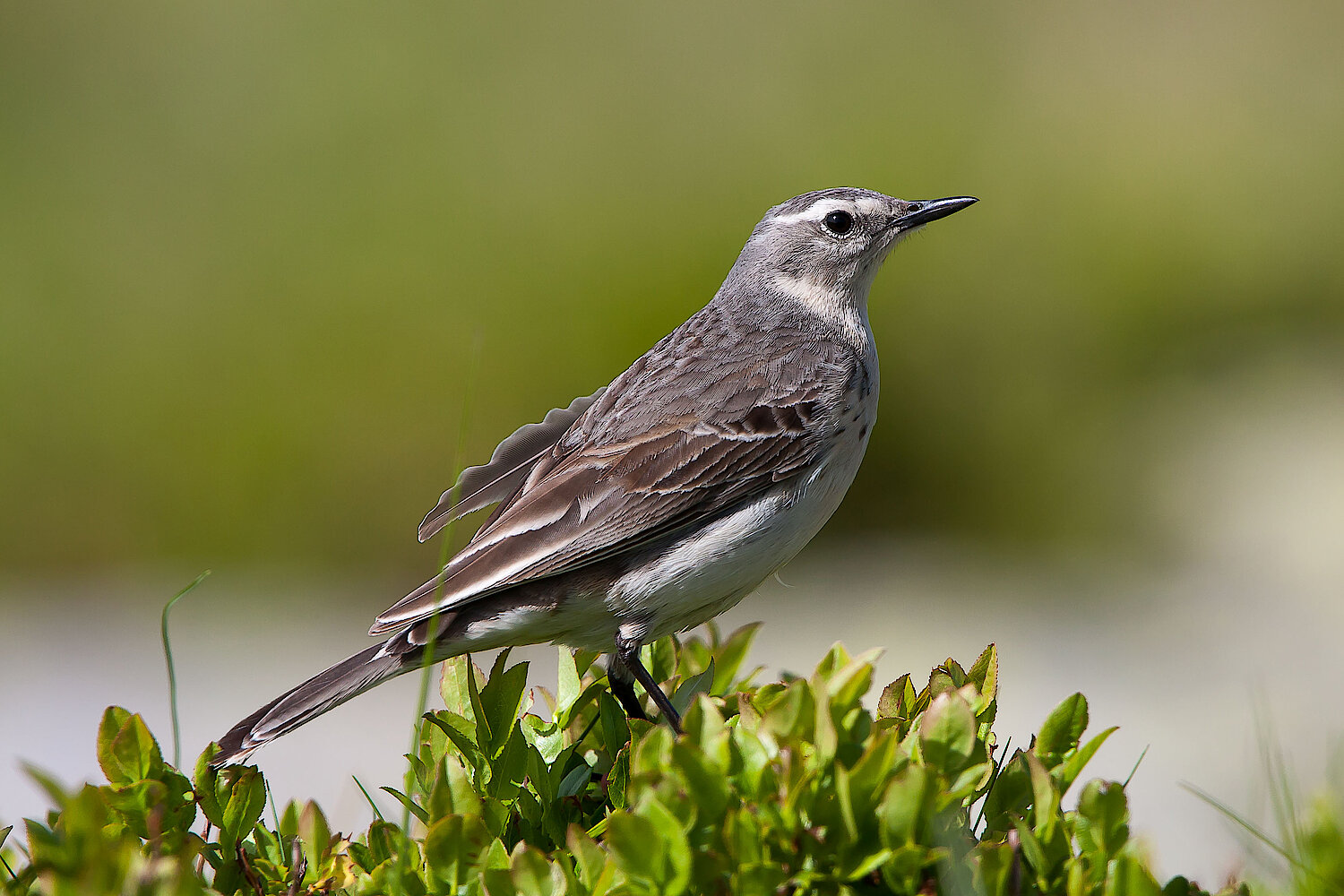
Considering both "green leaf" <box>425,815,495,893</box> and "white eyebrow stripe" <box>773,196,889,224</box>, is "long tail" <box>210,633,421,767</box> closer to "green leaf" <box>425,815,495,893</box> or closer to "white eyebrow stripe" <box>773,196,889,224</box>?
"green leaf" <box>425,815,495,893</box>

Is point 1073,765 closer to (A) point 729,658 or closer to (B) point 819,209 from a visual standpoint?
A: (A) point 729,658

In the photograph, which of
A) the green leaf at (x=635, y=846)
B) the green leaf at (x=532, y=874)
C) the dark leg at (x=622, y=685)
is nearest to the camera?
the green leaf at (x=635, y=846)

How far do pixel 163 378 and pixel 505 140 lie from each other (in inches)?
169

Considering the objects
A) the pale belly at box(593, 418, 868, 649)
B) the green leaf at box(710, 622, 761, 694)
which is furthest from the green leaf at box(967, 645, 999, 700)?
the pale belly at box(593, 418, 868, 649)

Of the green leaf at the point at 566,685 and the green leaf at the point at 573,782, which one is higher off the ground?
the green leaf at the point at 566,685

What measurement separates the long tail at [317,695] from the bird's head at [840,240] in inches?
96.5

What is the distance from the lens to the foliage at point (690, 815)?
251 centimetres

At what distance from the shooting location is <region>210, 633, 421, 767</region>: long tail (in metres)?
3.75

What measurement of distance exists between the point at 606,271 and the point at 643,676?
6.96 m

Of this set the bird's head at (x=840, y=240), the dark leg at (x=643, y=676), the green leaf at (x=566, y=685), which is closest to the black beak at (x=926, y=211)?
the bird's head at (x=840, y=240)

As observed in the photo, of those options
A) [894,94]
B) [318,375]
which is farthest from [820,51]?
[318,375]

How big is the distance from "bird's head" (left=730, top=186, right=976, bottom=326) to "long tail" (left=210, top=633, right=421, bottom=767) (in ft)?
8.04

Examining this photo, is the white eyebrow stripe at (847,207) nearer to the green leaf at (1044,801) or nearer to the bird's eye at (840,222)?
the bird's eye at (840,222)

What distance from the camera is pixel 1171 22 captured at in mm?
14297
